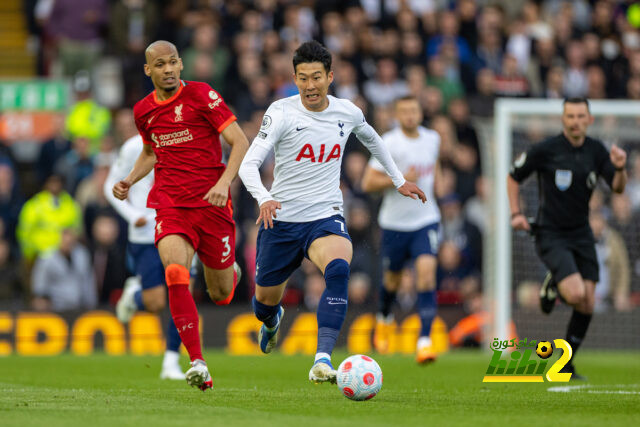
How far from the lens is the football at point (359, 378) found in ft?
25.6

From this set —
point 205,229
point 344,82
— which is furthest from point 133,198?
point 344,82

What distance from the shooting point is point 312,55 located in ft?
28.3

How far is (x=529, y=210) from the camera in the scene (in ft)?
51.1

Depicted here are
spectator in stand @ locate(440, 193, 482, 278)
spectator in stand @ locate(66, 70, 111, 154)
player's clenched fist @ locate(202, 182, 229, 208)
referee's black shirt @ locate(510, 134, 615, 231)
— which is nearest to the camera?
player's clenched fist @ locate(202, 182, 229, 208)

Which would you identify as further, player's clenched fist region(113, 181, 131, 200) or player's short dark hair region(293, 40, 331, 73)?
player's clenched fist region(113, 181, 131, 200)

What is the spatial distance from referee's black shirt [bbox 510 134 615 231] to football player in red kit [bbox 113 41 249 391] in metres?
3.34

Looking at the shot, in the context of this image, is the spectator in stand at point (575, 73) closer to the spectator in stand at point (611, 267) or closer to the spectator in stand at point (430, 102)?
the spectator in stand at point (430, 102)

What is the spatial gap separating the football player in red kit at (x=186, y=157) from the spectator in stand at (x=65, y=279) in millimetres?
7352

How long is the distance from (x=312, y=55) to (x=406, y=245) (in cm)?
458

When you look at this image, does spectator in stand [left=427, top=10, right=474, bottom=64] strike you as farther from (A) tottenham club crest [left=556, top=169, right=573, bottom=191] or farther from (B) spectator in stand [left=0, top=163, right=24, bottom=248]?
(A) tottenham club crest [left=556, top=169, right=573, bottom=191]

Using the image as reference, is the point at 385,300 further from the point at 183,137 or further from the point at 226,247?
the point at 183,137

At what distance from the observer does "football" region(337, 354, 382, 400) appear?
7.81 m

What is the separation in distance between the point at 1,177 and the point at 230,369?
6.92 m

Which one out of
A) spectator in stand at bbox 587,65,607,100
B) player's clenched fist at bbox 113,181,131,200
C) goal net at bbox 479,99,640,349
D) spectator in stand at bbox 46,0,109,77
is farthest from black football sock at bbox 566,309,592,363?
spectator in stand at bbox 46,0,109,77
